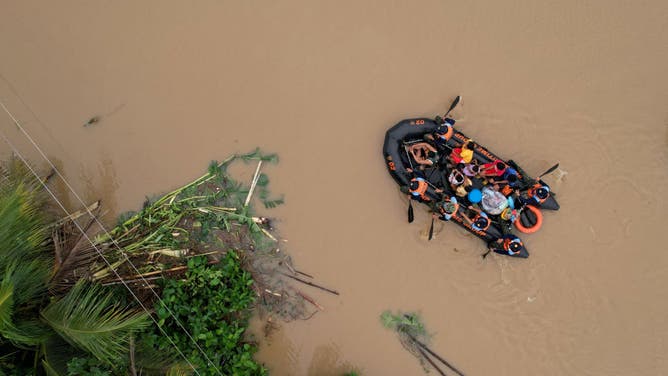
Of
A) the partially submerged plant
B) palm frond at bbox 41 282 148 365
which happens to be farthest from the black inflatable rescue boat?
palm frond at bbox 41 282 148 365

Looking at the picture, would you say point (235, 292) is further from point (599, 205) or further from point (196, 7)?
point (599, 205)

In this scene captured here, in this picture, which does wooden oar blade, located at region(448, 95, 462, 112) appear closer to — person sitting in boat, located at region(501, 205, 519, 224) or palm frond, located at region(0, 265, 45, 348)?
person sitting in boat, located at region(501, 205, 519, 224)

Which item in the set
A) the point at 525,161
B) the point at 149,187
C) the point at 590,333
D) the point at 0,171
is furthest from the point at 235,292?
the point at 590,333

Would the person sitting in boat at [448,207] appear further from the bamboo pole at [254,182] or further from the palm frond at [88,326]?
the palm frond at [88,326]

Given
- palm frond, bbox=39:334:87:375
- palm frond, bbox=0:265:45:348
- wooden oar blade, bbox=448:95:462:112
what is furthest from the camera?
wooden oar blade, bbox=448:95:462:112

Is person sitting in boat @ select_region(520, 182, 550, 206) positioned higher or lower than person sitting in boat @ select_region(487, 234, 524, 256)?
higher

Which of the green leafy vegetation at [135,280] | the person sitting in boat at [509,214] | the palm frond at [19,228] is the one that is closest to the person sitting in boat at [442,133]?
the person sitting in boat at [509,214]

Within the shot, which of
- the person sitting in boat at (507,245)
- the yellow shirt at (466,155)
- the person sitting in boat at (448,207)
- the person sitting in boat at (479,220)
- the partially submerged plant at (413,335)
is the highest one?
the yellow shirt at (466,155)
